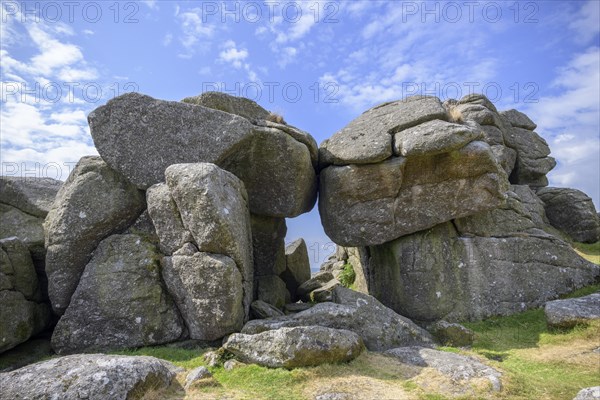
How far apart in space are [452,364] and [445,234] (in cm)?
823

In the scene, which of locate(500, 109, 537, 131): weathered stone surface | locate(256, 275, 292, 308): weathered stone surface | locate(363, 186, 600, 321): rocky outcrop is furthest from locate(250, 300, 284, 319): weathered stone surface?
locate(500, 109, 537, 131): weathered stone surface

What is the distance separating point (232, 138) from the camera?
54.3ft

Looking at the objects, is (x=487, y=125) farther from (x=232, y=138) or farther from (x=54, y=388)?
(x=54, y=388)

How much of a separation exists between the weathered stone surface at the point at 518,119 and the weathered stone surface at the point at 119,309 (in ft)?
92.7

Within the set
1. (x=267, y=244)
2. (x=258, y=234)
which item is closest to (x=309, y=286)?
(x=267, y=244)

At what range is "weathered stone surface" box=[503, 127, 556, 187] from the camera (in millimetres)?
29547

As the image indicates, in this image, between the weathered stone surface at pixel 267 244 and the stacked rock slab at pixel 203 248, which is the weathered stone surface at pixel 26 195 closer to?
the stacked rock slab at pixel 203 248

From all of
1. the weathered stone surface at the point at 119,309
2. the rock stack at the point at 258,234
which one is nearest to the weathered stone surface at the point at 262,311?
the rock stack at the point at 258,234

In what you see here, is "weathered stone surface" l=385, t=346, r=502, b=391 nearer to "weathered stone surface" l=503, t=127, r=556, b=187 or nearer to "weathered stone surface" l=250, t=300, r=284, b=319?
"weathered stone surface" l=250, t=300, r=284, b=319

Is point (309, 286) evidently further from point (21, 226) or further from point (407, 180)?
point (21, 226)

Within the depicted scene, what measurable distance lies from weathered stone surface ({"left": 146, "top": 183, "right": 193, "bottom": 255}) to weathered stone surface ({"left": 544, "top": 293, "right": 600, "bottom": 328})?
1305 cm

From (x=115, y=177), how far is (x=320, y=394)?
39.4 ft

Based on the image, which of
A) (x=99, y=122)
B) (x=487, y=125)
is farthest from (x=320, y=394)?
(x=487, y=125)

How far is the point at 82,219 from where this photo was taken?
15.5 m
